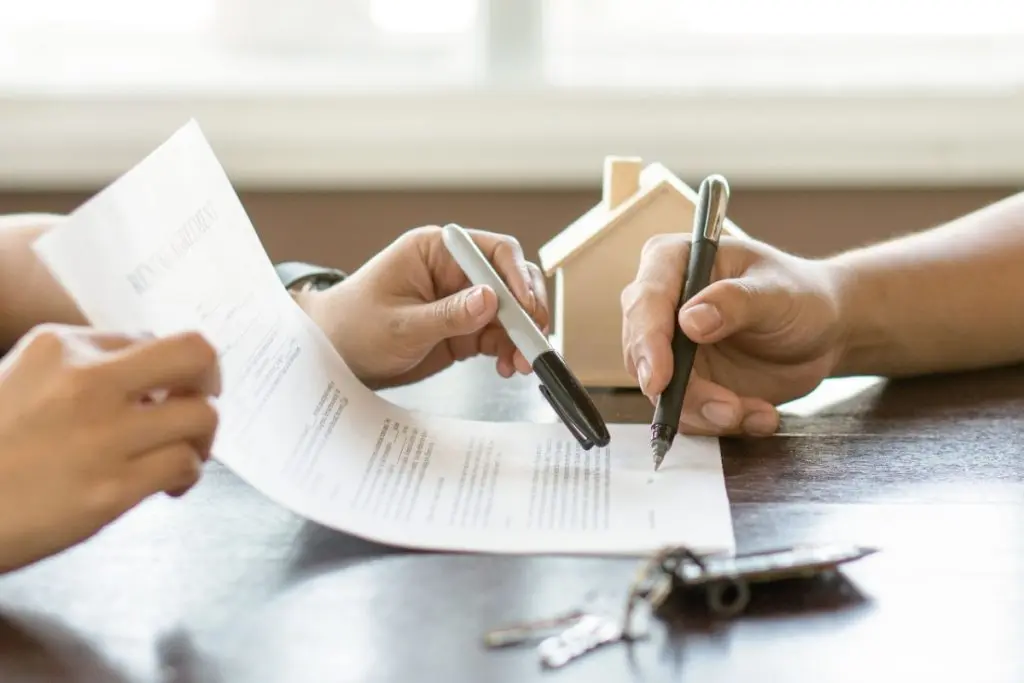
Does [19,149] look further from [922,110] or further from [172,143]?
[922,110]

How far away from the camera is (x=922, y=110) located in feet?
4.83

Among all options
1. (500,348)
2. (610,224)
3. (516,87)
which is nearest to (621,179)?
(610,224)

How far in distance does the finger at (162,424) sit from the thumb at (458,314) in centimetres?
25

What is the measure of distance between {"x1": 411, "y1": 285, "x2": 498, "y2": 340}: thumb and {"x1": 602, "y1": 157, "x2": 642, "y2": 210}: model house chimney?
0.20 meters

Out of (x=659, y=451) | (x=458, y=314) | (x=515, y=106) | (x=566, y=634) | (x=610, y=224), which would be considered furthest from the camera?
(x=515, y=106)

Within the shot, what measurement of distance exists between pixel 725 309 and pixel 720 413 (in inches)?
2.6

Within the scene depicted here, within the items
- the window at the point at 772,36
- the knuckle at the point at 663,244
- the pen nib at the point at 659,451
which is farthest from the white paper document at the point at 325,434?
the window at the point at 772,36

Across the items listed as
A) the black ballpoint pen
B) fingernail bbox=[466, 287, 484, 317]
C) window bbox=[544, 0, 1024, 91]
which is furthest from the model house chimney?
window bbox=[544, 0, 1024, 91]

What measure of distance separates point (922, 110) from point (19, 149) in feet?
3.77

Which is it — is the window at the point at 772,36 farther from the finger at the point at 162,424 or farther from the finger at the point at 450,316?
the finger at the point at 162,424

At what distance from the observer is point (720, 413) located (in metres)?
0.74

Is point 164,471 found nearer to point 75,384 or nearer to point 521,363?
point 75,384

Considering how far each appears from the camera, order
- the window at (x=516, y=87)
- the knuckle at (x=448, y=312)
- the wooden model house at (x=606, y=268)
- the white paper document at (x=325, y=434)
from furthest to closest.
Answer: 1. the window at (x=516, y=87)
2. the wooden model house at (x=606, y=268)
3. the knuckle at (x=448, y=312)
4. the white paper document at (x=325, y=434)

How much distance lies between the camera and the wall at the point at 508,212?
1.50 metres
